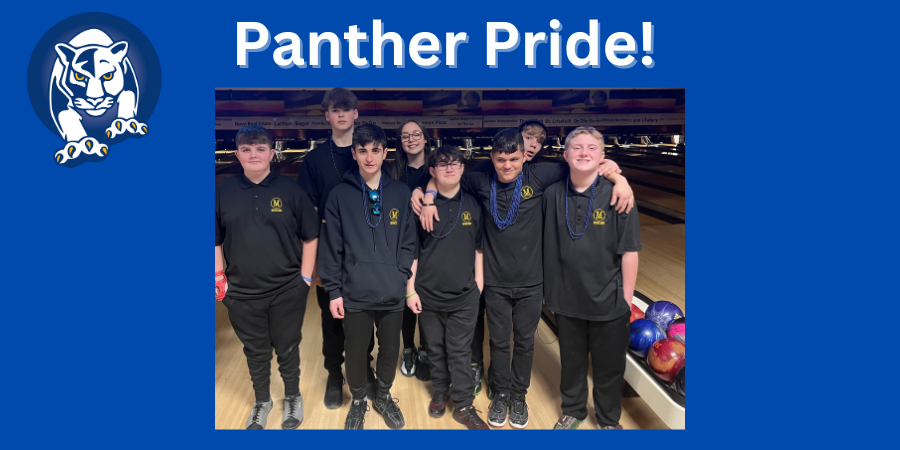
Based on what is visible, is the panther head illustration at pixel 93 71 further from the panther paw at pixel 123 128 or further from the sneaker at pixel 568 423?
the sneaker at pixel 568 423

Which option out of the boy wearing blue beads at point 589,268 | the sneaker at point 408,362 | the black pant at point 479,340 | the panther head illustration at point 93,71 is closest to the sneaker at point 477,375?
the black pant at point 479,340

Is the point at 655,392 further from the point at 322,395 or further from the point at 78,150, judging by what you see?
the point at 78,150

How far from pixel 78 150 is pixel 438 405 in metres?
1.43

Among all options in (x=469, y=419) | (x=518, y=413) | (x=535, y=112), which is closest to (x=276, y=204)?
(x=469, y=419)

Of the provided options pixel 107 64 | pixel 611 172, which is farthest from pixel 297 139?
pixel 611 172

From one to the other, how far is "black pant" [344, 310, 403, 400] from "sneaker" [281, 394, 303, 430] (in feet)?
0.70

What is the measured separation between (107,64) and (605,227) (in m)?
1.63

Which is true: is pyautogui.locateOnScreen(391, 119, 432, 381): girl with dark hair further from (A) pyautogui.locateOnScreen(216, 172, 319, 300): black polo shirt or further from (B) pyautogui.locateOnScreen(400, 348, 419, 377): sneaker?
(A) pyautogui.locateOnScreen(216, 172, 319, 300): black polo shirt

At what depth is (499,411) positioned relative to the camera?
6.26ft

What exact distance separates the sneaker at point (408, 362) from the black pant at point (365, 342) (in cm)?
25

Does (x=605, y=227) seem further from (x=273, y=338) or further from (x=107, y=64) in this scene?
(x=107, y=64)

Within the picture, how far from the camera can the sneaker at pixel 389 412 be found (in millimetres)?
1902

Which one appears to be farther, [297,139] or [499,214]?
[297,139]

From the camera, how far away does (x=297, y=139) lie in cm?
703
